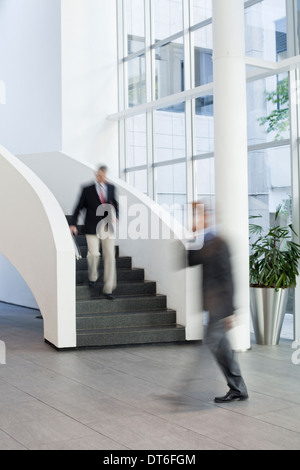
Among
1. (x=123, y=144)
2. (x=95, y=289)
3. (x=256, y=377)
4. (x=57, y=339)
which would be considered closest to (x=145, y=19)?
(x=123, y=144)

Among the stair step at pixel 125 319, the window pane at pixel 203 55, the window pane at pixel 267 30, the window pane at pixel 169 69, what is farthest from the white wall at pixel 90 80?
the stair step at pixel 125 319

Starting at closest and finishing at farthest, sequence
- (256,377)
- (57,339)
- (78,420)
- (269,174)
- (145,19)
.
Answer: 1. (78,420)
2. (256,377)
3. (57,339)
4. (269,174)
5. (145,19)

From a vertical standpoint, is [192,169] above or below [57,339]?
above

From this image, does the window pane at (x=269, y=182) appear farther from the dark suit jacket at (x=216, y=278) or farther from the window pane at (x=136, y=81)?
the dark suit jacket at (x=216, y=278)

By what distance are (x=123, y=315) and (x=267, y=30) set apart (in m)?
4.83

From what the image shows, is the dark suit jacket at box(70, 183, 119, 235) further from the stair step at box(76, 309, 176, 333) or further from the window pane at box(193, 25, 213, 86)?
the window pane at box(193, 25, 213, 86)

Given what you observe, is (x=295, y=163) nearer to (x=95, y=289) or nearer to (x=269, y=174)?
(x=269, y=174)

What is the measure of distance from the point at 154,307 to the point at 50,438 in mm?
4315

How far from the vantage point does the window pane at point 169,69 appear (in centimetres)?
1093

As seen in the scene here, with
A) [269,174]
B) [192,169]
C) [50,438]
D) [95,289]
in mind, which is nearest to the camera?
[50,438]

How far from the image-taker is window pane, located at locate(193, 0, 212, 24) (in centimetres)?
1038

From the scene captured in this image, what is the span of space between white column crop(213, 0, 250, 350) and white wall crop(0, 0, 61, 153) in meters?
5.14

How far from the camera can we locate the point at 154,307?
8344mm

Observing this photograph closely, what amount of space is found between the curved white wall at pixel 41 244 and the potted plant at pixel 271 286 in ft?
8.08
